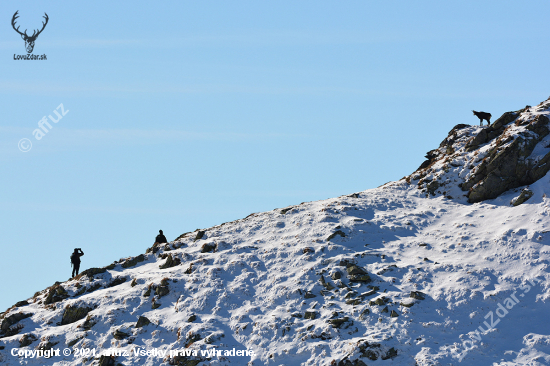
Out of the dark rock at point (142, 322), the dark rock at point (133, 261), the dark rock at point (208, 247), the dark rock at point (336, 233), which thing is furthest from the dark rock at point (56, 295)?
the dark rock at point (336, 233)

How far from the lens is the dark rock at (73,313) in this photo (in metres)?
26.6

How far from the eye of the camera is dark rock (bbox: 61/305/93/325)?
2662 centimetres

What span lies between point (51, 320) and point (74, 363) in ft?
15.4

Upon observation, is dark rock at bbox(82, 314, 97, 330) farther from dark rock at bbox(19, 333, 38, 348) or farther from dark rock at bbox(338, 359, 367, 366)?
dark rock at bbox(338, 359, 367, 366)

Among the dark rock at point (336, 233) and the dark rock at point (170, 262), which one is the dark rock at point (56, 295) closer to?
the dark rock at point (170, 262)

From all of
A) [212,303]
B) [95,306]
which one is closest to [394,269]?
[212,303]

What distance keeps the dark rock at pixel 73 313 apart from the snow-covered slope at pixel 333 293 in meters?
0.06

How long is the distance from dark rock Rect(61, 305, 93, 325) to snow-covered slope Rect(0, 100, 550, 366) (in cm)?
6

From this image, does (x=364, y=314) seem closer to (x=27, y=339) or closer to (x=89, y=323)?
(x=89, y=323)

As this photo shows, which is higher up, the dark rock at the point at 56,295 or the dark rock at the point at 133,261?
the dark rock at the point at 133,261

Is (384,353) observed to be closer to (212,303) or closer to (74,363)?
(212,303)

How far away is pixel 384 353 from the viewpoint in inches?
794

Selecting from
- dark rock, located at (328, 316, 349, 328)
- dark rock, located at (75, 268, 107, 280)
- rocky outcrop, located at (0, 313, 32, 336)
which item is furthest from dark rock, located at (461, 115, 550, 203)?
rocky outcrop, located at (0, 313, 32, 336)

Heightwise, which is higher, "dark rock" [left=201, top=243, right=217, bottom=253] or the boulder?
"dark rock" [left=201, top=243, right=217, bottom=253]
